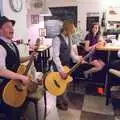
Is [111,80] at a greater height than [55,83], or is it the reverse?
[55,83]

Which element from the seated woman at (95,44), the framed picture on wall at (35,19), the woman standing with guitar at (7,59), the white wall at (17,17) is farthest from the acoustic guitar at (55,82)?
the framed picture on wall at (35,19)

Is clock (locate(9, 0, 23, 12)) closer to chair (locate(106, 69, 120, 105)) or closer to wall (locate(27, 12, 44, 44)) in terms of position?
chair (locate(106, 69, 120, 105))

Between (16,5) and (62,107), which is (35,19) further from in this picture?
(62,107)

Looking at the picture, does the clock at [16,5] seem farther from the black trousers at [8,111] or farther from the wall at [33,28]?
the wall at [33,28]

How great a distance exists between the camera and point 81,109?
355cm

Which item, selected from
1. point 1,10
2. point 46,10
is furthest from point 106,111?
point 46,10

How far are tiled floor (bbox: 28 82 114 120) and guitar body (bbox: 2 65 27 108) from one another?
89cm

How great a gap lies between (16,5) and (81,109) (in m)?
1.85

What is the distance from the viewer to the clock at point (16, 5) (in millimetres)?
3283

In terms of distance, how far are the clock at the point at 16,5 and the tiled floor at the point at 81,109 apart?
1528mm

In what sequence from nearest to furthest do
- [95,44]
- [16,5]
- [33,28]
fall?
1. [16,5]
2. [95,44]
3. [33,28]

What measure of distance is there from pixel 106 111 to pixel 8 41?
1929 mm

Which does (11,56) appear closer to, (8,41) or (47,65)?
(8,41)

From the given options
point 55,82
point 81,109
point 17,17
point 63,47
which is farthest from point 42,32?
point 55,82
